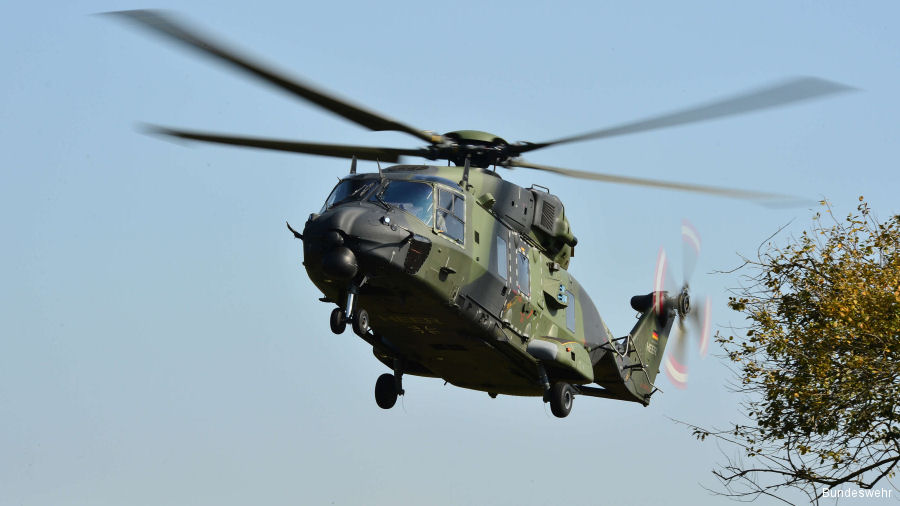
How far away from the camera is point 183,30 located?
15.6 m

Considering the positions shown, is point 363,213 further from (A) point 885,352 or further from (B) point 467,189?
(A) point 885,352

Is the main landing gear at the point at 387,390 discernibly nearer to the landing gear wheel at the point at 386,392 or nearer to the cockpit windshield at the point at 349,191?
the landing gear wheel at the point at 386,392

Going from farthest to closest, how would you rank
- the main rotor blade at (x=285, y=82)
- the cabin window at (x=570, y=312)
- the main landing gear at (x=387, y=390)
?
the cabin window at (x=570, y=312) → the main landing gear at (x=387, y=390) → the main rotor blade at (x=285, y=82)

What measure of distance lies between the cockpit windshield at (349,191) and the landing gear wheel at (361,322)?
6.34ft

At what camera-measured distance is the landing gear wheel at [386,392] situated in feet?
75.4

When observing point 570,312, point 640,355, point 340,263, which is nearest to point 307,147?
point 340,263

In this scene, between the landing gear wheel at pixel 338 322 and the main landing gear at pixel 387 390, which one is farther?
the main landing gear at pixel 387 390

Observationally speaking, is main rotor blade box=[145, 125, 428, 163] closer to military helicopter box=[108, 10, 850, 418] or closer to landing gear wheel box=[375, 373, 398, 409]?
military helicopter box=[108, 10, 850, 418]

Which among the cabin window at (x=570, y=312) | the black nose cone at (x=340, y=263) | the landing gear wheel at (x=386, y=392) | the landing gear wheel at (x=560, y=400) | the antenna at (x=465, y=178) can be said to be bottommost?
the landing gear wheel at (x=386, y=392)

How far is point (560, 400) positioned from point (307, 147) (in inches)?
261

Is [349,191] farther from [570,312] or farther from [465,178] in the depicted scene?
[570,312]

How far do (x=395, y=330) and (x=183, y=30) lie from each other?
279 inches

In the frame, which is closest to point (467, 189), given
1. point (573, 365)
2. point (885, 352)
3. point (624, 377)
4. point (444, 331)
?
point (444, 331)

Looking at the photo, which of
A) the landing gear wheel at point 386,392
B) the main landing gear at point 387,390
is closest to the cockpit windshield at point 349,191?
the main landing gear at point 387,390
